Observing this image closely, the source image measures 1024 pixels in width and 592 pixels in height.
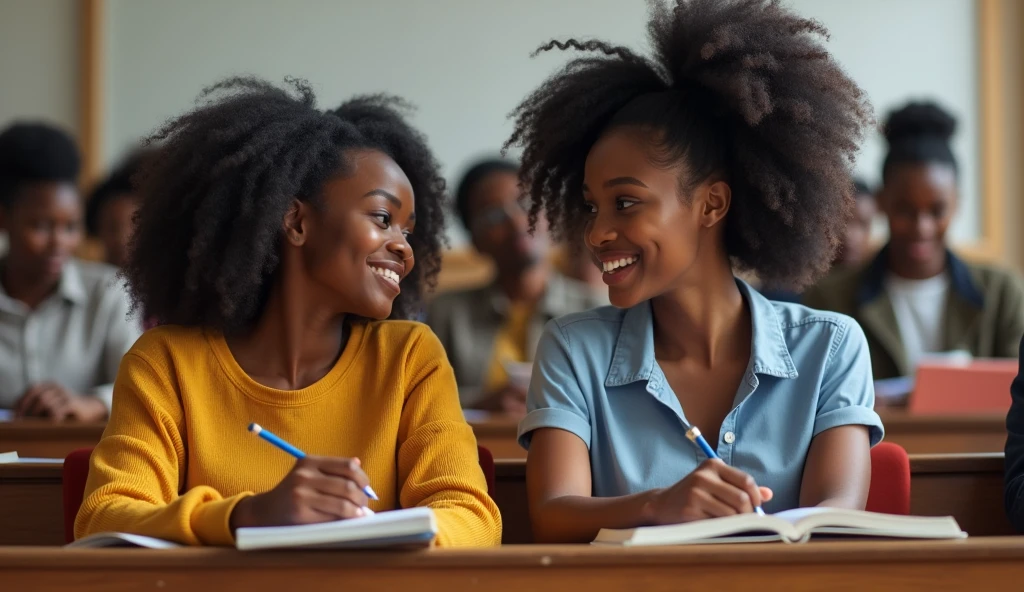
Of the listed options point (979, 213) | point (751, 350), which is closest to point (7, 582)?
point (751, 350)

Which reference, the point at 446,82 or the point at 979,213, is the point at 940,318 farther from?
the point at 446,82

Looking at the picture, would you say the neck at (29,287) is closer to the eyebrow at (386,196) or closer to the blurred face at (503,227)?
the blurred face at (503,227)

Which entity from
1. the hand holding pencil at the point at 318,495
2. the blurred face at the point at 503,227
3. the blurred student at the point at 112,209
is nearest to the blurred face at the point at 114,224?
the blurred student at the point at 112,209

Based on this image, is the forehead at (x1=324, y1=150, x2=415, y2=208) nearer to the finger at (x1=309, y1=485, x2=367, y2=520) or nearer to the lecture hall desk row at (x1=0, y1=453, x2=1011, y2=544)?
the lecture hall desk row at (x1=0, y1=453, x2=1011, y2=544)

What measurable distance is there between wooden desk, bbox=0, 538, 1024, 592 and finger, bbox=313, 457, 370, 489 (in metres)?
0.14

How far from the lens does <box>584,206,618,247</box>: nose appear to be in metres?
1.84

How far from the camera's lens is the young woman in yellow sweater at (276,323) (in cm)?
171

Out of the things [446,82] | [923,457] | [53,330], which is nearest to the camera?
[923,457]

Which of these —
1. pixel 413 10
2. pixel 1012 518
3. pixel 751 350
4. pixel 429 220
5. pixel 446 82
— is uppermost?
pixel 413 10

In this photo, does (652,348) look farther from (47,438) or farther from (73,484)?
(47,438)

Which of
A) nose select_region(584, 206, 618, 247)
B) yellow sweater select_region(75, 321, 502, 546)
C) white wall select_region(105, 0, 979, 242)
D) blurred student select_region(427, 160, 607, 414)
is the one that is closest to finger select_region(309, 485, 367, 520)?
yellow sweater select_region(75, 321, 502, 546)

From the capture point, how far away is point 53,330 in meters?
3.36

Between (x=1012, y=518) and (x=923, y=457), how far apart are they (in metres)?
0.18

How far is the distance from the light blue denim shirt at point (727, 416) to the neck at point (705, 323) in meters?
0.05
